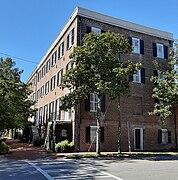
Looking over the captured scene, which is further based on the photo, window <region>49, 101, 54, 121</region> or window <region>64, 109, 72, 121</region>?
window <region>49, 101, 54, 121</region>

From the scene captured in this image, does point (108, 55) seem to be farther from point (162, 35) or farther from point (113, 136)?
point (162, 35)

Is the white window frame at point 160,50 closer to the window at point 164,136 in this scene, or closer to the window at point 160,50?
the window at point 160,50

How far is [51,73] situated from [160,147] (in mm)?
15944

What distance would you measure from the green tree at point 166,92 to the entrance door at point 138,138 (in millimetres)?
2222

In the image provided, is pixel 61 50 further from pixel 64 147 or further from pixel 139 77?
pixel 64 147

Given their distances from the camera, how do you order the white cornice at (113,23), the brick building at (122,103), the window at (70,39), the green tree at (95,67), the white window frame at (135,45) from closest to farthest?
1. the green tree at (95,67)
2. the brick building at (122,103)
3. the white cornice at (113,23)
4. the window at (70,39)
5. the white window frame at (135,45)

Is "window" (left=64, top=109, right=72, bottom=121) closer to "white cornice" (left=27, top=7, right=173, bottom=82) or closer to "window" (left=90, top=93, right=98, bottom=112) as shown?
"window" (left=90, top=93, right=98, bottom=112)

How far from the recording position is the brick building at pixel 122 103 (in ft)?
70.6

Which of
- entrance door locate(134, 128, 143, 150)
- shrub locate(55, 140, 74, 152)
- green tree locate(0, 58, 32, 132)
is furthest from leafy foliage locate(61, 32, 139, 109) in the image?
entrance door locate(134, 128, 143, 150)

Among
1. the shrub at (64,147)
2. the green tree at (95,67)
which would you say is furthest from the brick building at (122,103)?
the green tree at (95,67)

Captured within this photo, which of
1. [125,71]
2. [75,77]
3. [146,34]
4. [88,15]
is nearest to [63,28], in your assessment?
Result: [88,15]

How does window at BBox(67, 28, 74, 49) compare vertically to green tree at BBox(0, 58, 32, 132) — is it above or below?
above

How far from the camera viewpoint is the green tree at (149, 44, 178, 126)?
75.5ft

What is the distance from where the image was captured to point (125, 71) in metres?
17.0
